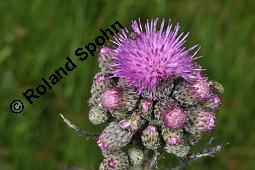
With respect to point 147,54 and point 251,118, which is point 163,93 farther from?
point 251,118

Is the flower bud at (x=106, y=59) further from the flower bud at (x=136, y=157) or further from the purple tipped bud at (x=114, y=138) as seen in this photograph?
the flower bud at (x=136, y=157)

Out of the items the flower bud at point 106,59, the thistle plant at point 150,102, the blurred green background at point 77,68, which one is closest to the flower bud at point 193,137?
the thistle plant at point 150,102

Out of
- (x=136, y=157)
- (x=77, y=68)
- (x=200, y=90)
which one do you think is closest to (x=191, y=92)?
(x=200, y=90)

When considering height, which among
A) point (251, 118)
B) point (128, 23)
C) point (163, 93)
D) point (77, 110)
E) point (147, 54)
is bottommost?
point (251, 118)

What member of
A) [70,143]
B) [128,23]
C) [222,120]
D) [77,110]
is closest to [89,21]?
[128,23]

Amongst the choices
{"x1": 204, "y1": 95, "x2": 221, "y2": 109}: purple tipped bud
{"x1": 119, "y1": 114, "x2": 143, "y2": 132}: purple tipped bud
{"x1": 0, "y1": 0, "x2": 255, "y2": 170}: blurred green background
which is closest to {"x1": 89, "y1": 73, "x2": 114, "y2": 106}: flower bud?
{"x1": 119, "y1": 114, "x2": 143, "y2": 132}: purple tipped bud

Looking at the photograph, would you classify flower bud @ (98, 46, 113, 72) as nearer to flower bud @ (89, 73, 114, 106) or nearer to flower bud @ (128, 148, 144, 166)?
flower bud @ (89, 73, 114, 106)

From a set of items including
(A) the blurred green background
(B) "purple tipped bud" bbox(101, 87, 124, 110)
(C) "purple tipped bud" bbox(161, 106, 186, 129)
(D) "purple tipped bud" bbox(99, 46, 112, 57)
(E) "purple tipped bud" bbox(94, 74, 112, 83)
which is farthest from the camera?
(A) the blurred green background
